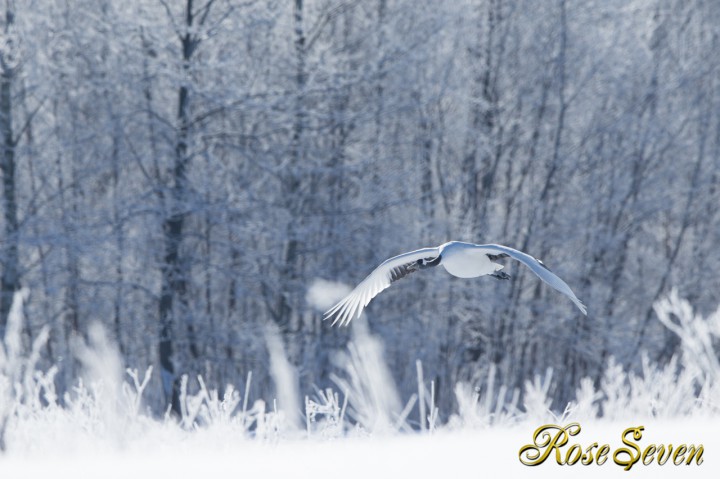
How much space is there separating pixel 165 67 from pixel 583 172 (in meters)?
7.70

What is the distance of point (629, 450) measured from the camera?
3266mm

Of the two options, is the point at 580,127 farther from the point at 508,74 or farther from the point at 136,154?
the point at 136,154

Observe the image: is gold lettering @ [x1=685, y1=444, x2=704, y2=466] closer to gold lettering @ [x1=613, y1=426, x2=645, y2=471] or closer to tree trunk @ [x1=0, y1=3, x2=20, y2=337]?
gold lettering @ [x1=613, y1=426, x2=645, y2=471]

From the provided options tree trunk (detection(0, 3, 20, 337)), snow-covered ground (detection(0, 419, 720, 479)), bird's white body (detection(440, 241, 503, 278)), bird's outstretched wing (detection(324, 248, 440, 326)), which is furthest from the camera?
tree trunk (detection(0, 3, 20, 337))

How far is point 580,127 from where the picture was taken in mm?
15805

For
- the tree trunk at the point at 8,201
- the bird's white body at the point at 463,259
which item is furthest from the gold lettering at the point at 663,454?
the tree trunk at the point at 8,201

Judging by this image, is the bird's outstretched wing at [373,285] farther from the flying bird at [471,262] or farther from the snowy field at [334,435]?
the snowy field at [334,435]

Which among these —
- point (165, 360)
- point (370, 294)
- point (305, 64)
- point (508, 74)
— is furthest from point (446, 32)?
point (370, 294)

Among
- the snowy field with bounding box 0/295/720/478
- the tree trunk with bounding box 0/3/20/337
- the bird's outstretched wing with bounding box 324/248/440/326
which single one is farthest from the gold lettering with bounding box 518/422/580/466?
the tree trunk with bounding box 0/3/20/337

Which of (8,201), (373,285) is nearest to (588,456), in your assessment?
(373,285)

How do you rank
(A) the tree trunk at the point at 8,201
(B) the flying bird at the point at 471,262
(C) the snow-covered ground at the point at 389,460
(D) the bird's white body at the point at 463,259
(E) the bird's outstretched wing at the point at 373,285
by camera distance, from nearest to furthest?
(C) the snow-covered ground at the point at 389,460 → (B) the flying bird at the point at 471,262 → (D) the bird's white body at the point at 463,259 → (E) the bird's outstretched wing at the point at 373,285 → (A) the tree trunk at the point at 8,201

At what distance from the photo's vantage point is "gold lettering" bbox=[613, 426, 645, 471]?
10.4 feet

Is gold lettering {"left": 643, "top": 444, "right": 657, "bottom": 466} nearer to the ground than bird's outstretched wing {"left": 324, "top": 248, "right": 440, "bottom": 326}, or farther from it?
nearer to the ground

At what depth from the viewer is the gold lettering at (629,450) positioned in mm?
3167
